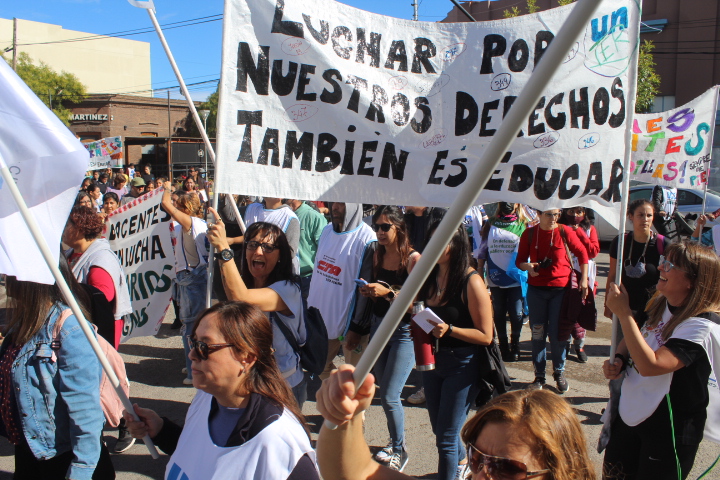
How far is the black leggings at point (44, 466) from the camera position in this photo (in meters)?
2.51

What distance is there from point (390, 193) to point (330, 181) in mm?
333

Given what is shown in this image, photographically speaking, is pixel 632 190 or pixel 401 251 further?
pixel 632 190

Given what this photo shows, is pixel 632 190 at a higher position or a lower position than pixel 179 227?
higher

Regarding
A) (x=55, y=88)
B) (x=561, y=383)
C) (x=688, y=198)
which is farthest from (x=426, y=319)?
(x=55, y=88)

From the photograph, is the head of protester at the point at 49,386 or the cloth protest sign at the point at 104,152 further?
the cloth protest sign at the point at 104,152

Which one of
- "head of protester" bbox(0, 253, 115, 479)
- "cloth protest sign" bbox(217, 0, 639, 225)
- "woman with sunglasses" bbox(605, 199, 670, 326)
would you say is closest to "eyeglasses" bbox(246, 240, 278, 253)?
"cloth protest sign" bbox(217, 0, 639, 225)

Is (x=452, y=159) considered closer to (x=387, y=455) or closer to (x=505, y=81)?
(x=505, y=81)

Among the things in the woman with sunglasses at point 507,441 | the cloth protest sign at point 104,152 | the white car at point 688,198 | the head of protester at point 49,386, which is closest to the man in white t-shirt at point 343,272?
the head of protester at point 49,386

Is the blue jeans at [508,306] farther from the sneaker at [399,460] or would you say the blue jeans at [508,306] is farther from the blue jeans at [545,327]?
the sneaker at [399,460]

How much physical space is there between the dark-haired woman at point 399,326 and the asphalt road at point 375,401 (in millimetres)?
252

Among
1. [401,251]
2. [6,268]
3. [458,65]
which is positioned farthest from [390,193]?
[6,268]

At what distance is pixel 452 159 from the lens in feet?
10.4

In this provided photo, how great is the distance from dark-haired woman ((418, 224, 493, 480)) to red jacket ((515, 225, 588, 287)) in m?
2.12

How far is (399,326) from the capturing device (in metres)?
3.77
